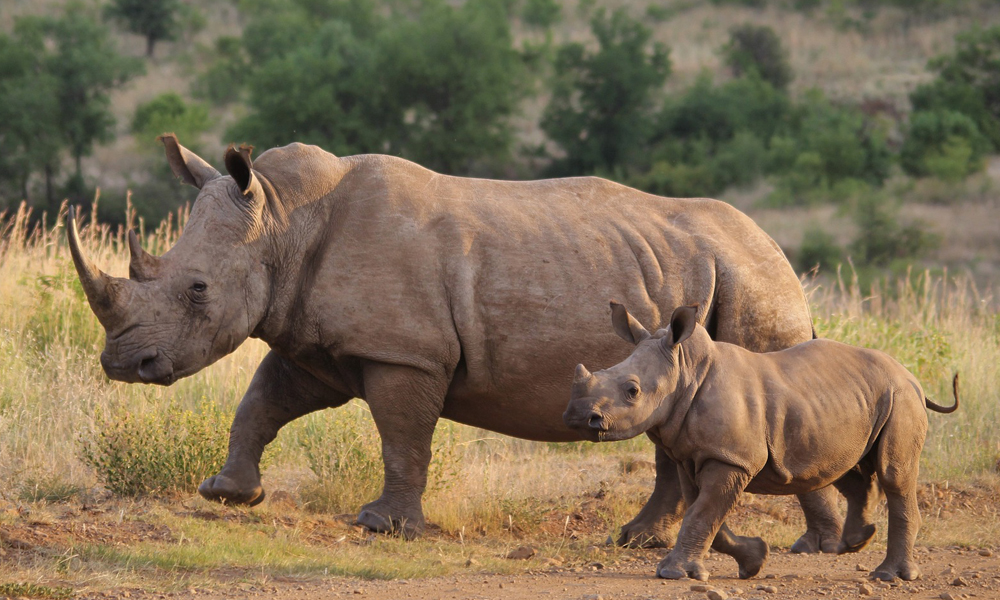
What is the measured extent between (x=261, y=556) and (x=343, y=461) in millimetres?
1610

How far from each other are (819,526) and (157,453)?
3.51 meters

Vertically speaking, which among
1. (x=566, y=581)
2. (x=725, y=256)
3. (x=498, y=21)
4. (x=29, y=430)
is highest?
(x=498, y=21)

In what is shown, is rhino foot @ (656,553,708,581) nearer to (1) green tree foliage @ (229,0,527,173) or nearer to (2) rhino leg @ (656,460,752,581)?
(2) rhino leg @ (656,460,752,581)

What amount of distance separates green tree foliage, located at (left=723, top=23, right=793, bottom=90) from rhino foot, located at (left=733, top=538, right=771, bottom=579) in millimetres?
43261

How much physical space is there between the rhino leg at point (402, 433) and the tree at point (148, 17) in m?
46.2

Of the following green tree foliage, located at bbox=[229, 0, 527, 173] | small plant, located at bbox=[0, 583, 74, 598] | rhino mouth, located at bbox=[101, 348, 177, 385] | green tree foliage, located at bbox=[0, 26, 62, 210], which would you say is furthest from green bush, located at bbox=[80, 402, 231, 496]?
green tree foliage, located at bbox=[229, 0, 527, 173]

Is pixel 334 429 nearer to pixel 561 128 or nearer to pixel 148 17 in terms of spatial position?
pixel 561 128

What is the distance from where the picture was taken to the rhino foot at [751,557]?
18.9 ft

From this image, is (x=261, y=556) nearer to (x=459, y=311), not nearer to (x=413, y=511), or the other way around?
(x=413, y=511)

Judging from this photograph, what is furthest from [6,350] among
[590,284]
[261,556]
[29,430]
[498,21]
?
[498,21]

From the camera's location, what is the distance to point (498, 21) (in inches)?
1804

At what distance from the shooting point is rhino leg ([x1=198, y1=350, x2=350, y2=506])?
262 inches

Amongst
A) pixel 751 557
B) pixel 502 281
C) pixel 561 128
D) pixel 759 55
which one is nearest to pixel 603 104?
pixel 561 128

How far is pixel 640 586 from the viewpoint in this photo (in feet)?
18.0
